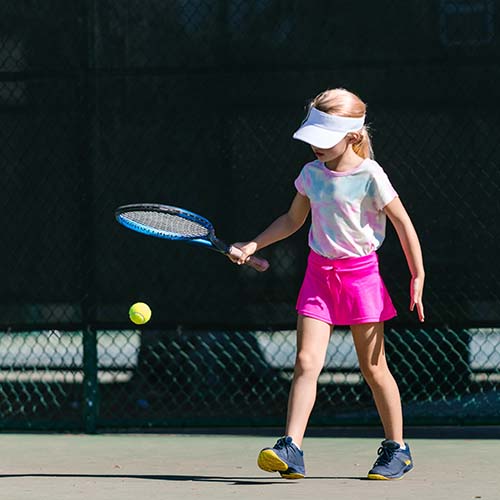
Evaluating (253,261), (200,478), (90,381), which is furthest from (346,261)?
(90,381)

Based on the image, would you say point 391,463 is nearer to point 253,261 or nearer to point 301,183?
point 253,261

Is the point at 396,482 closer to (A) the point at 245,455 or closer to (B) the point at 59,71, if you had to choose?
(A) the point at 245,455

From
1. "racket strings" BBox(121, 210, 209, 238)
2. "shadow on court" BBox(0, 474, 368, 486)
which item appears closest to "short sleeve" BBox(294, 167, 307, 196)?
"racket strings" BBox(121, 210, 209, 238)

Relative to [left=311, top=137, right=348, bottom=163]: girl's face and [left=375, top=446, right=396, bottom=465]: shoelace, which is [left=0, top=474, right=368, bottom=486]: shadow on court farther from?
[left=311, top=137, right=348, bottom=163]: girl's face

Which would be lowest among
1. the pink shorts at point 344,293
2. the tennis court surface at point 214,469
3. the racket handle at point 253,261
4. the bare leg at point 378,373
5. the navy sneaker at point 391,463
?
the tennis court surface at point 214,469

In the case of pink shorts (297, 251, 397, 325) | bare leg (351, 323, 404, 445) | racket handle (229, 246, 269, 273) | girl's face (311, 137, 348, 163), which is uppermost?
girl's face (311, 137, 348, 163)

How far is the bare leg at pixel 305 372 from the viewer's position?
16.4ft

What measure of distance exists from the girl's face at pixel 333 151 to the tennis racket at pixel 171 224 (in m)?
0.45

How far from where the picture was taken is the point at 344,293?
16.8 ft

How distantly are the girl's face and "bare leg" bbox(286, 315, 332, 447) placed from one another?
0.59 metres

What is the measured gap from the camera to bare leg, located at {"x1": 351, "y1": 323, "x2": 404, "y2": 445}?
5.14m

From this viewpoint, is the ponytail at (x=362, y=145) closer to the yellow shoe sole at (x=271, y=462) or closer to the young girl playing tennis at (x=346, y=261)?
the young girl playing tennis at (x=346, y=261)

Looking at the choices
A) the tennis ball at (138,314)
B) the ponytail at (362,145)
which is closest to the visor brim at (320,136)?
the ponytail at (362,145)

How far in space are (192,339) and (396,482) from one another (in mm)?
2221
